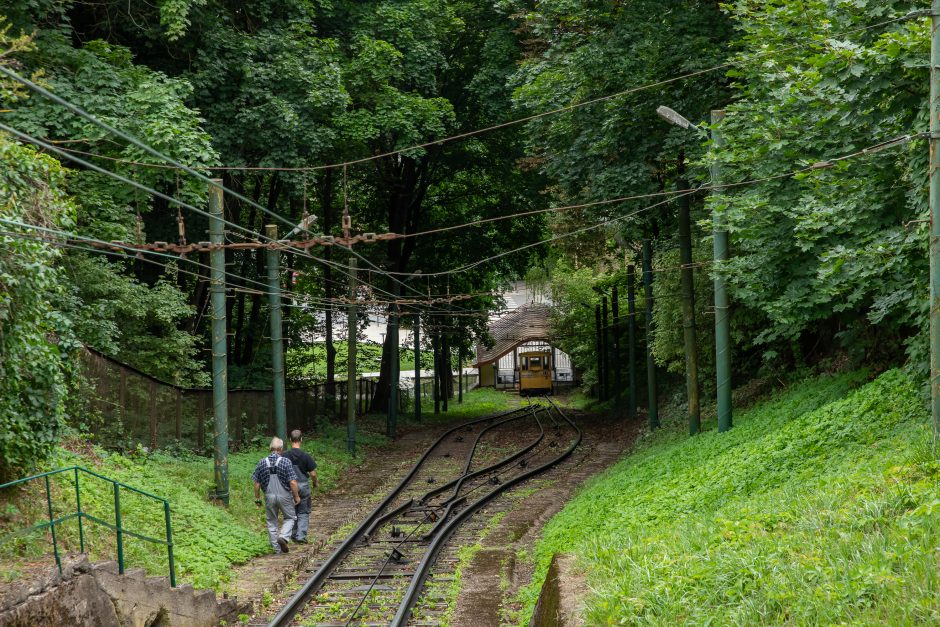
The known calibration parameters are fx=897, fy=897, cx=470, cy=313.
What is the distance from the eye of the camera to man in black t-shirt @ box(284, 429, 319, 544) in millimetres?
14836

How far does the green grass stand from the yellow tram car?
40.4 meters

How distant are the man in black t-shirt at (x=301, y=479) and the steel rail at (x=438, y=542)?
2.22m

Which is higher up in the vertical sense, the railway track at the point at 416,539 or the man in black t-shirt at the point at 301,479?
the man in black t-shirt at the point at 301,479

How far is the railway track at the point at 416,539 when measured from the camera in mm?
11453

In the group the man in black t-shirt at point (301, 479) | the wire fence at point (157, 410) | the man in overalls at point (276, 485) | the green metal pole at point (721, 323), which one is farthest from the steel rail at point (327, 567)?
the green metal pole at point (721, 323)

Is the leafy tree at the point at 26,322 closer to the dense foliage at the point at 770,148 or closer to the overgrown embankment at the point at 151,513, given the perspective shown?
the overgrown embankment at the point at 151,513

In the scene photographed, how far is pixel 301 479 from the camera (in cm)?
1491

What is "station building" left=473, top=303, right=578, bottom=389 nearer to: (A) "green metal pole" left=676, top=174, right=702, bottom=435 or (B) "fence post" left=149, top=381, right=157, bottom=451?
(A) "green metal pole" left=676, top=174, right=702, bottom=435

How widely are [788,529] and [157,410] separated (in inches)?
529

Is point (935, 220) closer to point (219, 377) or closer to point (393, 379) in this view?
point (219, 377)

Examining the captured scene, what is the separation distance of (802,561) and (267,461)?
30.4 ft

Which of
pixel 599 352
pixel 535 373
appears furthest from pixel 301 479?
pixel 535 373

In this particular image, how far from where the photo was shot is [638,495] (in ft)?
47.7

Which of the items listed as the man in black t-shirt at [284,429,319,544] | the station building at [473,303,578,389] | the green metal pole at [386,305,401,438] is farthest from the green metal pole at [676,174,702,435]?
the station building at [473,303,578,389]
